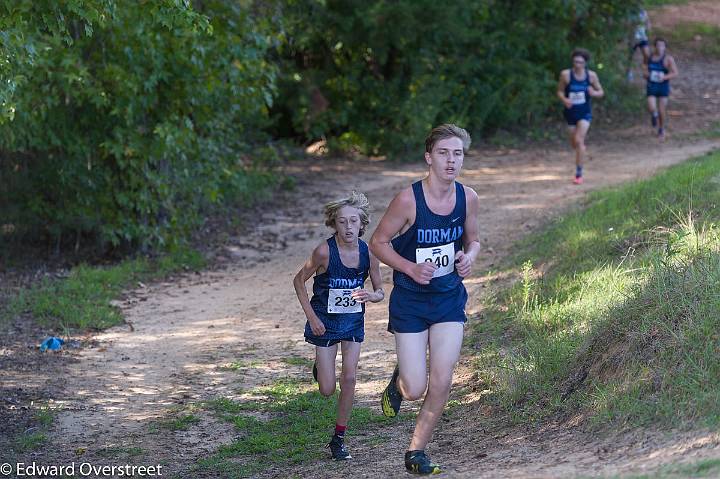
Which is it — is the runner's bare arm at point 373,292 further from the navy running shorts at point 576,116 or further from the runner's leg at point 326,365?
the navy running shorts at point 576,116

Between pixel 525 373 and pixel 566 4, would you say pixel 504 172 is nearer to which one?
Answer: pixel 566 4

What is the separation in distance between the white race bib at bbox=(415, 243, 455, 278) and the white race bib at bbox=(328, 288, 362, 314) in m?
0.90

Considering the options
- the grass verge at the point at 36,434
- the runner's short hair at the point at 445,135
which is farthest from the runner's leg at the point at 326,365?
the grass verge at the point at 36,434

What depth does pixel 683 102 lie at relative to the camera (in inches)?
879

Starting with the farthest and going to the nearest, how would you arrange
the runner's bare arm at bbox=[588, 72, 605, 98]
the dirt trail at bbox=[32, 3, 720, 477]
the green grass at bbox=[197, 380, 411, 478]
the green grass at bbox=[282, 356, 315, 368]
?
→ the runner's bare arm at bbox=[588, 72, 605, 98] < the green grass at bbox=[282, 356, 315, 368] < the green grass at bbox=[197, 380, 411, 478] < the dirt trail at bbox=[32, 3, 720, 477]

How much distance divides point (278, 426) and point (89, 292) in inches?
178

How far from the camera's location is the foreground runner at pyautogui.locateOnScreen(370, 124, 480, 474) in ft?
19.1

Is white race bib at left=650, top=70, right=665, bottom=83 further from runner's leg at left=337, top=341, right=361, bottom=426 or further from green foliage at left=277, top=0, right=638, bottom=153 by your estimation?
runner's leg at left=337, top=341, right=361, bottom=426

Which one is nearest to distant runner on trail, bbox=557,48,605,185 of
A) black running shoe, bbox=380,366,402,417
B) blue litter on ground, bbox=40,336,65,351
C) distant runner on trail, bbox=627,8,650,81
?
distant runner on trail, bbox=627,8,650,81

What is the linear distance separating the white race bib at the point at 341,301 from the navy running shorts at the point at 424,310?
794 mm

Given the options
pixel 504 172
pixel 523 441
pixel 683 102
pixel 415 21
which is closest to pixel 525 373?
pixel 523 441

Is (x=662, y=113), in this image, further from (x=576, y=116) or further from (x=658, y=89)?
(x=576, y=116)

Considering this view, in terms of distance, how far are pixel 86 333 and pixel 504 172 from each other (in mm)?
9140

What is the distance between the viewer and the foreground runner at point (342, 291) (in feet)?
21.6
